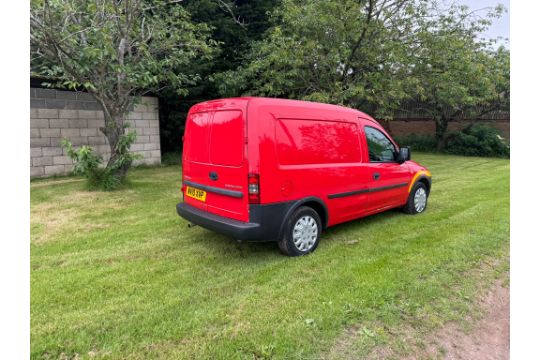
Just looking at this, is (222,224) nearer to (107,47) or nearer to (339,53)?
(107,47)

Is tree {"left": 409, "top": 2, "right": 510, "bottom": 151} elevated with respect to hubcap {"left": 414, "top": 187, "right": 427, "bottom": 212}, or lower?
elevated

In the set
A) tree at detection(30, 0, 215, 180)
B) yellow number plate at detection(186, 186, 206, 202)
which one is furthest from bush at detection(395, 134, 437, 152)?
yellow number plate at detection(186, 186, 206, 202)

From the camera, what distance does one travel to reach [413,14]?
33.0 feet

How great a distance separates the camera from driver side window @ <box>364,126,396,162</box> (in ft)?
16.7

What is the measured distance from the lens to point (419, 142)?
66.8ft

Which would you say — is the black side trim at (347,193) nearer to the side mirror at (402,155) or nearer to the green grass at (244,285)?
the green grass at (244,285)

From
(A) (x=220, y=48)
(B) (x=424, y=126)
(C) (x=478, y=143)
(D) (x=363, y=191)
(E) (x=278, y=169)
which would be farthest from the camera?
(B) (x=424, y=126)

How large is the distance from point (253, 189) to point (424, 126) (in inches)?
795

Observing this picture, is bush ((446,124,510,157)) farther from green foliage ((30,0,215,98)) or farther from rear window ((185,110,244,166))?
rear window ((185,110,244,166))

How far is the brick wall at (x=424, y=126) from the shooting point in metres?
18.8

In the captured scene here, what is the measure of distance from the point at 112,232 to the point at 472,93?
1657cm

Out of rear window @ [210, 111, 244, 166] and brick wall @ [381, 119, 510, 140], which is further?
brick wall @ [381, 119, 510, 140]

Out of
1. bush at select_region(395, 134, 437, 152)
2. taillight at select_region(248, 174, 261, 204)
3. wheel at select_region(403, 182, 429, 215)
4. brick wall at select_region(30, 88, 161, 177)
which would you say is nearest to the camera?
taillight at select_region(248, 174, 261, 204)

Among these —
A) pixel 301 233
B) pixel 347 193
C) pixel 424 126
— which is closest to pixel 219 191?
pixel 301 233
